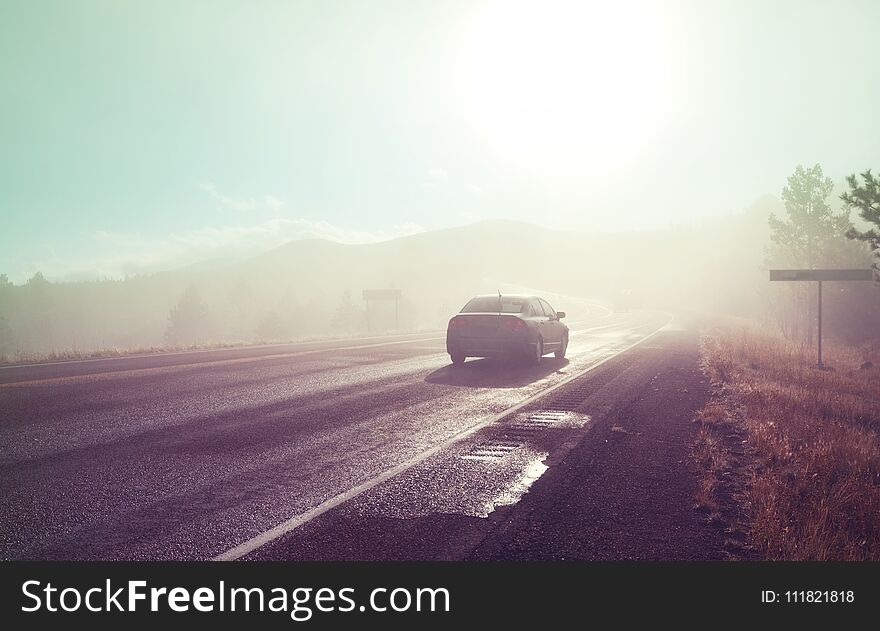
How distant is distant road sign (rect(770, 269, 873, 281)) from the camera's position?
15.0 m

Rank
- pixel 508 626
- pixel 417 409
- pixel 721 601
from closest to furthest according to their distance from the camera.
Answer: pixel 508 626 < pixel 721 601 < pixel 417 409

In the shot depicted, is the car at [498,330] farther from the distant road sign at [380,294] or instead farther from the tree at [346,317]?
the tree at [346,317]

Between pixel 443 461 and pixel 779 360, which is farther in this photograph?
pixel 779 360

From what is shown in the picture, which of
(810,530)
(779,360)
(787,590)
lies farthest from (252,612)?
(779,360)

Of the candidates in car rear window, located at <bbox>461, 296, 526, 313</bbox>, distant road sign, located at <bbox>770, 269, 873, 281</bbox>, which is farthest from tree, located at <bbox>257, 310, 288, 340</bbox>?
distant road sign, located at <bbox>770, 269, 873, 281</bbox>

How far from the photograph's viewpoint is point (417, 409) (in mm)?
8164

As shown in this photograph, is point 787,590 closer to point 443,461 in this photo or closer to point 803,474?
point 803,474

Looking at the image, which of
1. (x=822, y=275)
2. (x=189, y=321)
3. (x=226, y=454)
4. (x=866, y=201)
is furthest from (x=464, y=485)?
(x=189, y=321)

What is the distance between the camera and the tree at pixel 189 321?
302ft

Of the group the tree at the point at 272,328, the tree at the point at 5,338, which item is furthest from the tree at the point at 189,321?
the tree at the point at 5,338

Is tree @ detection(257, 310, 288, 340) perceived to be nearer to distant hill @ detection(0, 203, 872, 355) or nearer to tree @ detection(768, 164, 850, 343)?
distant hill @ detection(0, 203, 872, 355)

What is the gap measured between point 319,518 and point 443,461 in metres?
1.80

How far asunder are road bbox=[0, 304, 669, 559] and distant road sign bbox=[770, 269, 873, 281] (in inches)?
383

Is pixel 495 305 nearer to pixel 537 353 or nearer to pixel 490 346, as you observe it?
pixel 490 346
